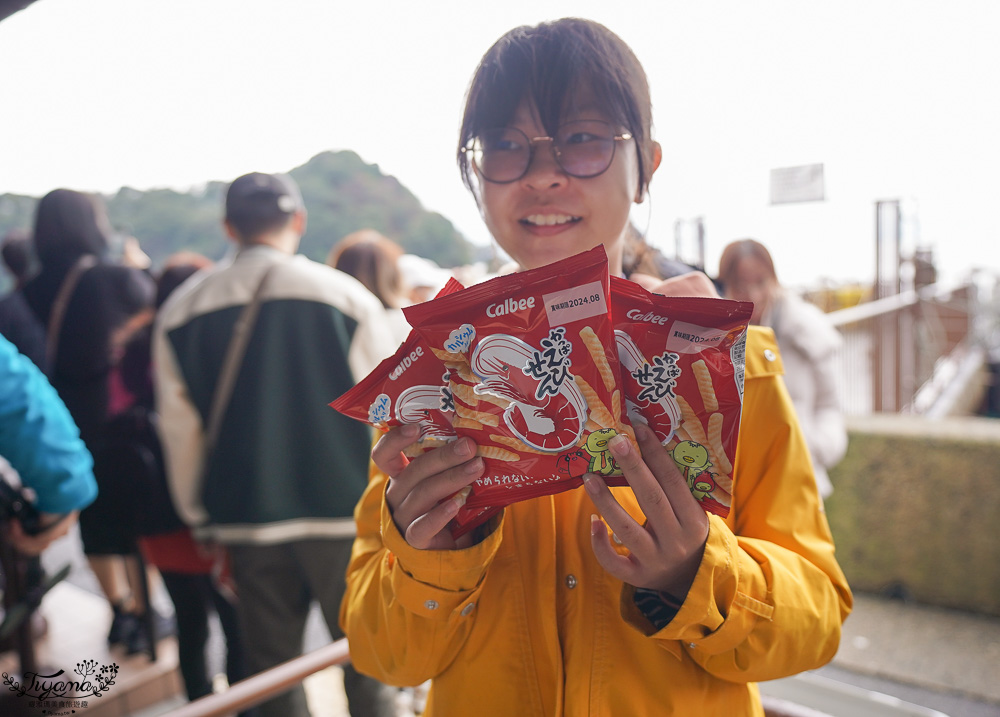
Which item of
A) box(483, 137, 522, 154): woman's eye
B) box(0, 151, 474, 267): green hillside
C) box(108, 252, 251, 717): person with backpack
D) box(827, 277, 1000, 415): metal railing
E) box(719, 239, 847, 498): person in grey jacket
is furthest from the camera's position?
box(827, 277, 1000, 415): metal railing

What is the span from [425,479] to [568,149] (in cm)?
51

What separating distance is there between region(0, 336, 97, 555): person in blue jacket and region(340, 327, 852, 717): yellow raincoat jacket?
1117mm

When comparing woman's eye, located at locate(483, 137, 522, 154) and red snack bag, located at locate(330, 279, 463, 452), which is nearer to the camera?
red snack bag, located at locate(330, 279, 463, 452)

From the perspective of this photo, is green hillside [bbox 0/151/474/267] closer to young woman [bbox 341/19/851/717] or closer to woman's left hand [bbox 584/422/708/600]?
young woman [bbox 341/19/851/717]

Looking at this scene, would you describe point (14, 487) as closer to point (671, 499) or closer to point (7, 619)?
point (7, 619)

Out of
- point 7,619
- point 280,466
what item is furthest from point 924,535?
point 7,619

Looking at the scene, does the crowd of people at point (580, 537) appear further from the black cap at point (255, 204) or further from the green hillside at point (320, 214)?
the black cap at point (255, 204)

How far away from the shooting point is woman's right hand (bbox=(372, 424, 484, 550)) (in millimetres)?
800

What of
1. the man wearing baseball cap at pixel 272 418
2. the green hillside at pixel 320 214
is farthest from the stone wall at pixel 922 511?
the green hillside at pixel 320 214

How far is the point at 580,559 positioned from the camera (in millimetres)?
960

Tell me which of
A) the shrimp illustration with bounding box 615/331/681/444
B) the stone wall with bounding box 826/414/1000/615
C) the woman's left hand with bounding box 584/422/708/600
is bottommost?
the stone wall with bounding box 826/414/1000/615

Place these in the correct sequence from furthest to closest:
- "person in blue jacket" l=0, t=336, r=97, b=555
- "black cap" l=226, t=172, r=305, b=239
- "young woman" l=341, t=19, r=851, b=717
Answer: "black cap" l=226, t=172, r=305, b=239 < "person in blue jacket" l=0, t=336, r=97, b=555 < "young woman" l=341, t=19, r=851, b=717

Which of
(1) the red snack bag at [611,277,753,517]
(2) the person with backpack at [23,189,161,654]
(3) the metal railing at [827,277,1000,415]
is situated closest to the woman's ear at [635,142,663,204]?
(1) the red snack bag at [611,277,753,517]

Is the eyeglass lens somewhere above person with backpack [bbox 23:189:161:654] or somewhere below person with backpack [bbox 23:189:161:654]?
above
